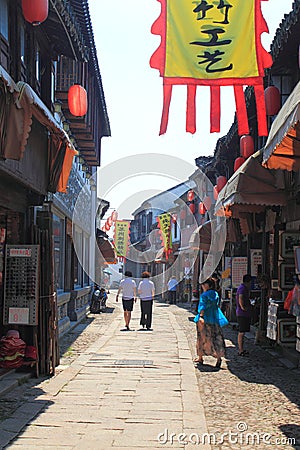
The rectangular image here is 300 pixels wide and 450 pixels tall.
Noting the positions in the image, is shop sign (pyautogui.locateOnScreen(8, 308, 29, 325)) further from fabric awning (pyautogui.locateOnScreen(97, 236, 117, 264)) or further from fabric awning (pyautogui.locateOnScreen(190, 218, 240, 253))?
fabric awning (pyautogui.locateOnScreen(97, 236, 117, 264))

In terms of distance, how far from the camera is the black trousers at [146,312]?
20172 mm

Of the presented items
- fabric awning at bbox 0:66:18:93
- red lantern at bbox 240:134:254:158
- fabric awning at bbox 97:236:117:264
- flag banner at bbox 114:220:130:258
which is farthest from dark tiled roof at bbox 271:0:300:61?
flag banner at bbox 114:220:130:258

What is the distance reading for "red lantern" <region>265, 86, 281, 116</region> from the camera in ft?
49.5

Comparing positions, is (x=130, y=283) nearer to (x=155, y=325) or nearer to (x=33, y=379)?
(x=155, y=325)

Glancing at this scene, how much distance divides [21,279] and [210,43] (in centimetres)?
504

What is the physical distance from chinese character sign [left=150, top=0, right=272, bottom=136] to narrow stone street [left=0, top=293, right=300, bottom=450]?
4814 millimetres

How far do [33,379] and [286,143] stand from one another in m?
5.75

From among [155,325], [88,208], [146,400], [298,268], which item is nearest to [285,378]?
[298,268]

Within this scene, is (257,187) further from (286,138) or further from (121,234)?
(121,234)

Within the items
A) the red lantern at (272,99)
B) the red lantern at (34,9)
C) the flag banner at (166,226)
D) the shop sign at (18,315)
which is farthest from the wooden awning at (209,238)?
the red lantern at (34,9)

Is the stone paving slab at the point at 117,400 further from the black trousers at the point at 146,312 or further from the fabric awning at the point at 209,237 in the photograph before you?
the fabric awning at the point at 209,237

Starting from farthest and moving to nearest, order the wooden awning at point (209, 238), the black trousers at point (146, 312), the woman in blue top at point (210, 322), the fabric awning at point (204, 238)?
the fabric awning at point (204, 238)
the wooden awning at point (209, 238)
the black trousers at point (146, 312)
the woman in blue top at point (210, 322)

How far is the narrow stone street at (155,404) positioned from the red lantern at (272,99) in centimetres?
585

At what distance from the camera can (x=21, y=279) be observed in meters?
10.8
